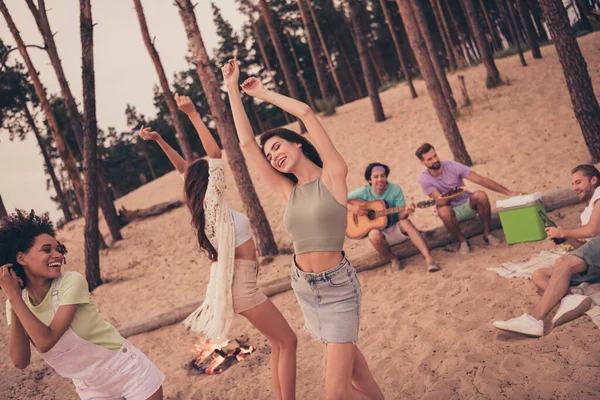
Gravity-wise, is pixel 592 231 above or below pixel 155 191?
below

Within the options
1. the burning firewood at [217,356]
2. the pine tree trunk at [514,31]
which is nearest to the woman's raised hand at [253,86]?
the burning firewood at [217,356]

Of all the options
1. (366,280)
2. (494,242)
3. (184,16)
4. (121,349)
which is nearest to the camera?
(121,349)

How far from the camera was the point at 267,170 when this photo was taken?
2.92 meters

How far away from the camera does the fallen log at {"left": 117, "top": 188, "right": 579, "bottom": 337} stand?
655 centimetres

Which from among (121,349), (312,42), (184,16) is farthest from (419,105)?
(121,349)

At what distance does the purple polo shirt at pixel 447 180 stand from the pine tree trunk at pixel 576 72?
125 inches

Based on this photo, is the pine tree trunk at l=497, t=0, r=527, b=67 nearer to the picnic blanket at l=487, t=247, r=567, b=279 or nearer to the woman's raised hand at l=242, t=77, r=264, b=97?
the picnic blanket at l=487, t=247, r=567, b=279

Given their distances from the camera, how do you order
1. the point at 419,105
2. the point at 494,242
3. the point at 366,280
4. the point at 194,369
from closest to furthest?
the point at 194,369, the point at 494,242, the point at 366,280, the point at 419,105

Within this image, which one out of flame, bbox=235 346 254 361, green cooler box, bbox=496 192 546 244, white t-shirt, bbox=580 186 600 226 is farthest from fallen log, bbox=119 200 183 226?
white t-shirt, bbox=580 186 600 226

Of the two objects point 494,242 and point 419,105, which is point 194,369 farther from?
point 419,105

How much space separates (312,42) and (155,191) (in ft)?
31.0

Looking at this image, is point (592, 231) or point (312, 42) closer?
point (592, 231)

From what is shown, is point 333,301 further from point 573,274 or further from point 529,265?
point 529,265

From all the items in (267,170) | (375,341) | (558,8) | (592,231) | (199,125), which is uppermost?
(558,8)
